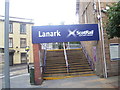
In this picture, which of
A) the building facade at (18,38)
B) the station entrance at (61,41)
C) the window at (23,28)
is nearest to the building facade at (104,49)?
the station entrance at (61,41)

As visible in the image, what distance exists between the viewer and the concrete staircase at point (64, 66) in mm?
14003

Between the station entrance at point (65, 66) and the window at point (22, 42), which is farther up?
the window at point (22, 42)

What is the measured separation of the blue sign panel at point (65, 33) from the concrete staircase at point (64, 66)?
276 cm

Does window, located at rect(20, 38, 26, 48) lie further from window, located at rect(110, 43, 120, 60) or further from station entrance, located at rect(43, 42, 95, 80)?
window, located at rect(110, 43, 120, 60)

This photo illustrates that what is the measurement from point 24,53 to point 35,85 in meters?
23.7

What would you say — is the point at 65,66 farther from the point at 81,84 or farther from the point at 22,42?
the point at 22,42

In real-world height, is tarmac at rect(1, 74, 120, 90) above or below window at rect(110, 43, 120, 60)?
below

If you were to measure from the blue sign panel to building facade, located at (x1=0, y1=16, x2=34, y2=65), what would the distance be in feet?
68.9

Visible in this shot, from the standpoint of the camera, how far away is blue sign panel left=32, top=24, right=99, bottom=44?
12609 mm

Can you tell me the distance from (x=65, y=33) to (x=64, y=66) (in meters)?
3.47

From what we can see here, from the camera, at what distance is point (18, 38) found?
3428 centimetres

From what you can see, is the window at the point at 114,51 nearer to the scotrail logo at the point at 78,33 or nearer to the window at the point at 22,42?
the scotrail logo at the point at 78,33

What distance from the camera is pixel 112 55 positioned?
42.8 feet

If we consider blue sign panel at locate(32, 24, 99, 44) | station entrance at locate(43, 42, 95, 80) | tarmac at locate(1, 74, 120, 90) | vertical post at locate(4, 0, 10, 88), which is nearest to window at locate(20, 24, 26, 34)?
station entrance at locate(43, 42, 95, 80)
